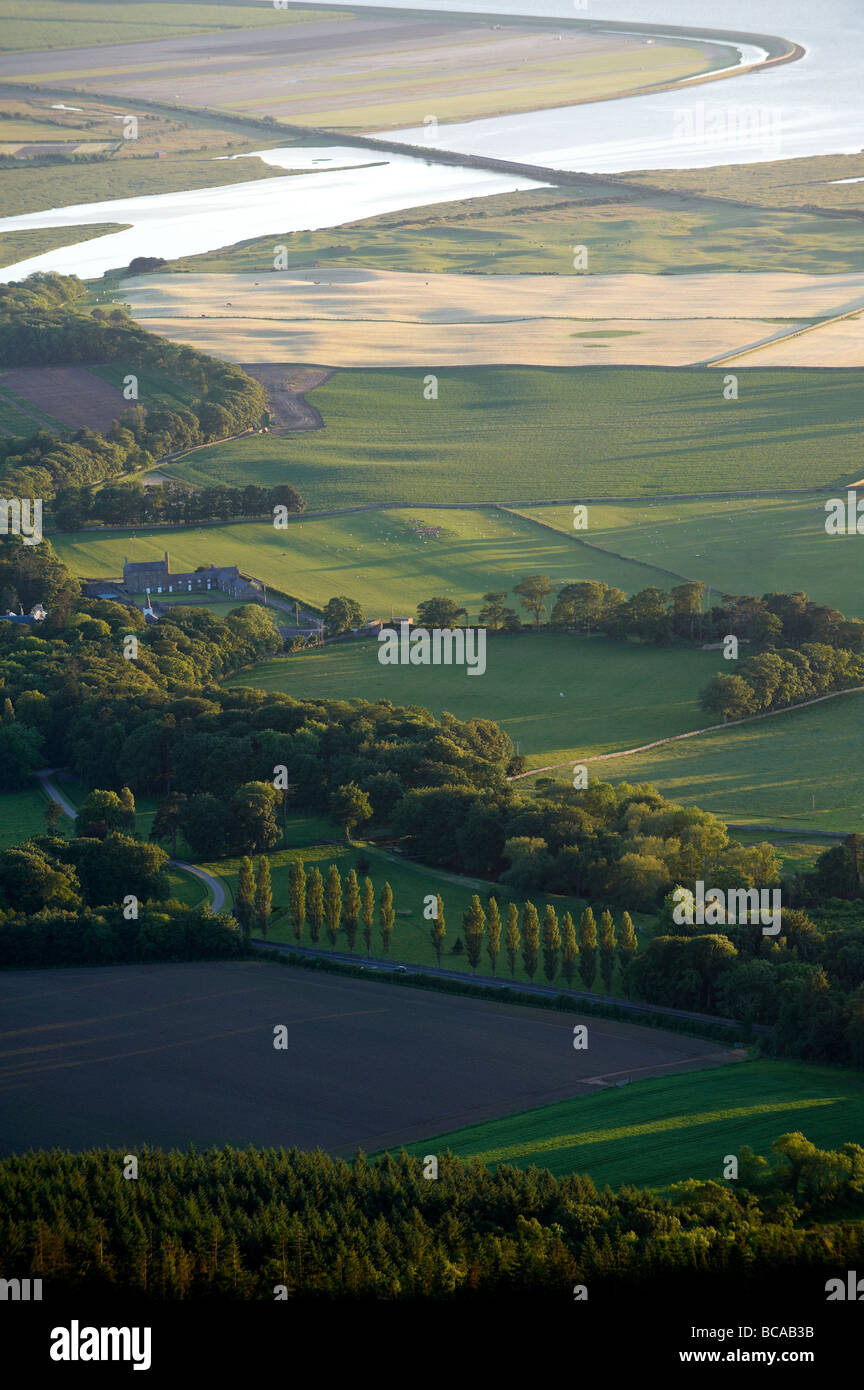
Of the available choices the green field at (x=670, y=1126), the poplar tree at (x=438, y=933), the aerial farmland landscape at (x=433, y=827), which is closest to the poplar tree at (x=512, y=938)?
the aerial farmland landscape at (x=433, y=827)

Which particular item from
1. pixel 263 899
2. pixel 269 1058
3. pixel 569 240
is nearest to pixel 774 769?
pixel 263 899

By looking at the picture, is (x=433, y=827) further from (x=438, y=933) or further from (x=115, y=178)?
(x=115, y=178)

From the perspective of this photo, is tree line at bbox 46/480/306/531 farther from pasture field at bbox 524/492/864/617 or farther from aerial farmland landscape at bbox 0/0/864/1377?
pasture field at bbox 524/492/864/617

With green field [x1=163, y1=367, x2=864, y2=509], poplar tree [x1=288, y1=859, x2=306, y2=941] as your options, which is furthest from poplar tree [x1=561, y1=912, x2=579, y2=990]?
green field [x1=163, y1=367, x2=864, y2=509]

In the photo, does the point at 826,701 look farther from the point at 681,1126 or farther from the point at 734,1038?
the point at 681,1126

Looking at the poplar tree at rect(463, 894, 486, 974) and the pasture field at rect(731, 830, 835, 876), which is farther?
the pasture field at rect(731, 830, 835, 876)
